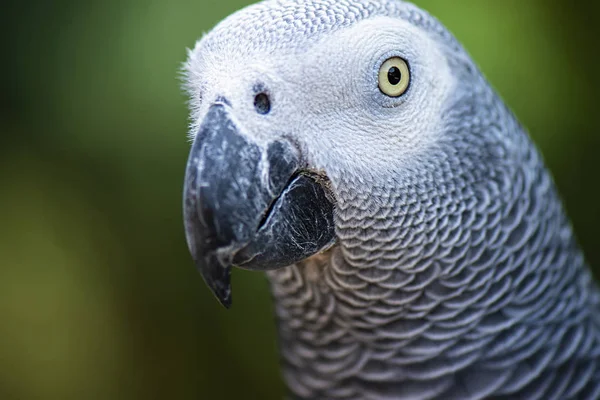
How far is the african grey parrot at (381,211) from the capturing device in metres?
0.99

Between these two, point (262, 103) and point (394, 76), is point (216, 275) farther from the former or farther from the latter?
point (394, 76)

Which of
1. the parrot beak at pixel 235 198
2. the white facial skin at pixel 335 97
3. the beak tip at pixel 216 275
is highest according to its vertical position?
the white facial skin at pixel 335 97

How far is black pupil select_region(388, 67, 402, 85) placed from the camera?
1113 millimetres

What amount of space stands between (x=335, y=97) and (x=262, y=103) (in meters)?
0.14

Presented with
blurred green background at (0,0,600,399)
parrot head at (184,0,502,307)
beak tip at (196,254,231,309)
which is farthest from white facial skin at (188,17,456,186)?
blurred green background at (0,0,600,399)

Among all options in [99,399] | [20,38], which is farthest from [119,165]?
[99,399]

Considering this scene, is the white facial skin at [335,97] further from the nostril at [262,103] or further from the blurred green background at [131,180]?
the blurred green background at [131,180]

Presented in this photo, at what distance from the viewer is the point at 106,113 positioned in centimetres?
293

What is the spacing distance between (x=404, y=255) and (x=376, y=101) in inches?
13.4

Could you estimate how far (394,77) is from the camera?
3.67 ft

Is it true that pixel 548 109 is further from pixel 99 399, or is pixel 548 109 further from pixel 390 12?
pixel 99 399

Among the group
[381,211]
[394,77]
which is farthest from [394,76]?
[381,211]

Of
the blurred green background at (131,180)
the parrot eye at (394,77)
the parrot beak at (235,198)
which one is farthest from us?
the blurred green background at (131,180)

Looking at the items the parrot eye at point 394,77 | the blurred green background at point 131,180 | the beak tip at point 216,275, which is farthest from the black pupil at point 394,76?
the blurred green background at point 131,180
